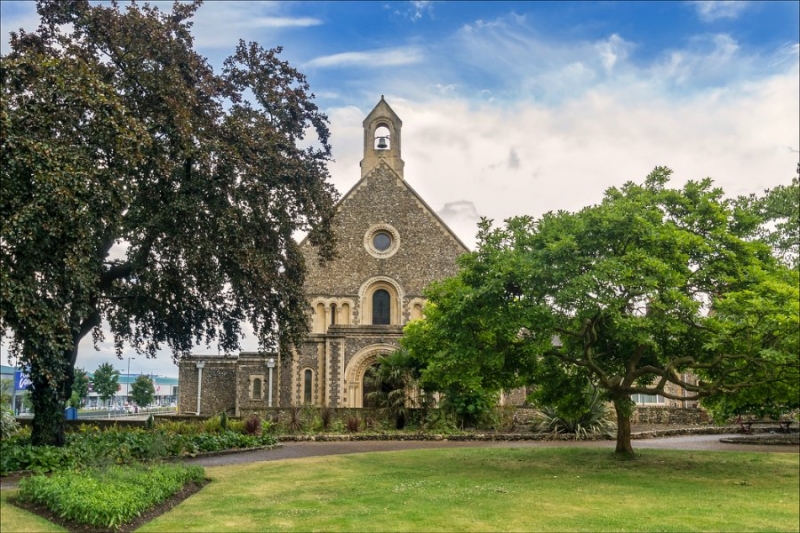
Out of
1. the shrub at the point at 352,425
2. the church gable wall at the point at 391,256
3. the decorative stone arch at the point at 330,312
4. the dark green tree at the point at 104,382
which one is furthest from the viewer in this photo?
the dark green tree at the point at 104,382

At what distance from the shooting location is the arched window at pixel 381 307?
3666cm

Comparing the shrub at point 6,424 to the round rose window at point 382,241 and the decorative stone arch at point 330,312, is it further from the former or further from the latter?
the round rose window at point 382,241

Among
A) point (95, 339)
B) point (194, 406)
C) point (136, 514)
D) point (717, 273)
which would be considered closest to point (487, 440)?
point (717, 273)

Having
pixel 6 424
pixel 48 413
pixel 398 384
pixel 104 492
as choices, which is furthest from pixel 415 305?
pixel 104 492

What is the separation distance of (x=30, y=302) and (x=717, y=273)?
13.6 metres

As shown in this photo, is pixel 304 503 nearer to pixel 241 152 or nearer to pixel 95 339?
pixel 241 152

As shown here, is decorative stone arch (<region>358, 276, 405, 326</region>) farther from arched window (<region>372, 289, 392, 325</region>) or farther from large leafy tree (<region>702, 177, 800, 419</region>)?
large leafy tree (<region>702, 177, 800, 419</region>)

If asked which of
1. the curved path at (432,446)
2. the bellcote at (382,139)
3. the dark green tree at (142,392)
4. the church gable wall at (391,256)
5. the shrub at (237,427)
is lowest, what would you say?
the dark green tree at (142,392)

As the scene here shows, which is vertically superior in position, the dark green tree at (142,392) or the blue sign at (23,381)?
the blue sign at (23,381)

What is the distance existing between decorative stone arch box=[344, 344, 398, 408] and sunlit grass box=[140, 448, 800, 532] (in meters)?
15.4

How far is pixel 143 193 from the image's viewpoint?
1628 cm

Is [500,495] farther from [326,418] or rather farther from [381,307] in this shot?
[381,307]

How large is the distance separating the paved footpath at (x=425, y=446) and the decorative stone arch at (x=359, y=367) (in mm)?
9813

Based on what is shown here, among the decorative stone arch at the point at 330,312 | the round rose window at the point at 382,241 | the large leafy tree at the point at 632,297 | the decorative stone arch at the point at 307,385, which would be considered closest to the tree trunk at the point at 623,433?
the large leafy tree at the point at 632,297
